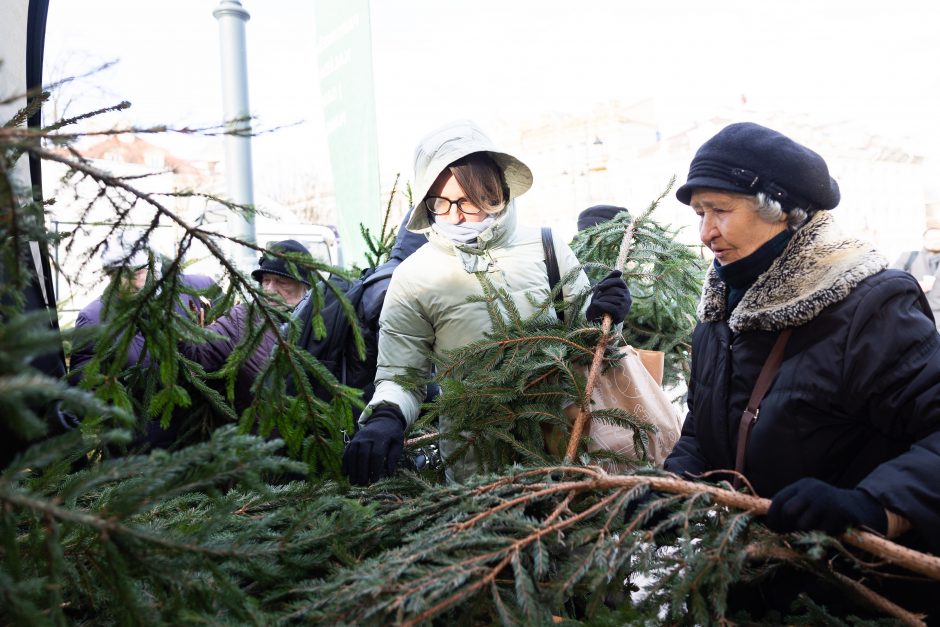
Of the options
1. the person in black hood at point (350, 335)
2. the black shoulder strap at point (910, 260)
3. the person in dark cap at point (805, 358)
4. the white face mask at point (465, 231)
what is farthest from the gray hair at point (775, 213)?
the black shoulder strap at point (910, 260)

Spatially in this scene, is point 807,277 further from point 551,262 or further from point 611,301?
point 551,262

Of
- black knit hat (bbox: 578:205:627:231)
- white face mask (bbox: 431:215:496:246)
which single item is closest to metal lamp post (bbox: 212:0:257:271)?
black knit hat (bbox: 578:205:627:231)

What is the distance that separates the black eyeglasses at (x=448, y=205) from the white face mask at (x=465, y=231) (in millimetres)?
58

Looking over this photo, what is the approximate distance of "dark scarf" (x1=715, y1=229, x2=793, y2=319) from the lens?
1.90 m

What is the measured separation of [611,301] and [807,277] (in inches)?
33.0

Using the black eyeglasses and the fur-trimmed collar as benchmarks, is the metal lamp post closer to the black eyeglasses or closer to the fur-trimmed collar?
the black eyeglasses

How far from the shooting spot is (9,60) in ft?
6.88

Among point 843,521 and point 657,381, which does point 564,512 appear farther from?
point 657,381

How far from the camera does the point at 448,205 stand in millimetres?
2658

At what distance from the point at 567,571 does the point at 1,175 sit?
1.23 m

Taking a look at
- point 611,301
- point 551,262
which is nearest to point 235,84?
point 551,262

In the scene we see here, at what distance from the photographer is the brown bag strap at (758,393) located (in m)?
1.79

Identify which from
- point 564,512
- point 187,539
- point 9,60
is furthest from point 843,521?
point 9,60

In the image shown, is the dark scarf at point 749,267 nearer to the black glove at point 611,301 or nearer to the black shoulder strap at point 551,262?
the black glove at point 611,301
